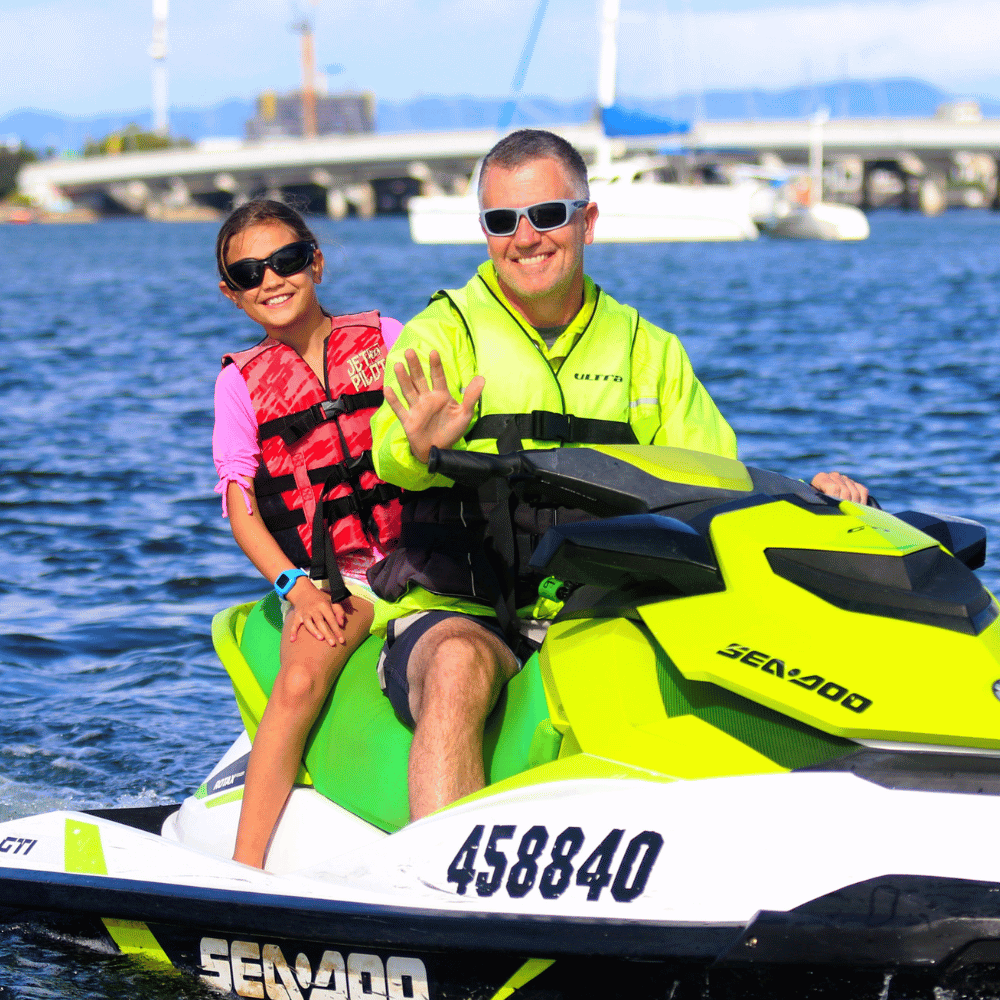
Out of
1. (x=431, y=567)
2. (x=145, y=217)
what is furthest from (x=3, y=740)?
(x=145, y=217)

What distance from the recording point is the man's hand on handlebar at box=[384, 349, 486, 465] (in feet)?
8.40

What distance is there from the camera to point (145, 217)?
9712 cm

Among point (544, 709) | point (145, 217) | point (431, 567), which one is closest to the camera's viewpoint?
point (544, 709)

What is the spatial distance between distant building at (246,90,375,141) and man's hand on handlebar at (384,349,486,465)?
580 ft

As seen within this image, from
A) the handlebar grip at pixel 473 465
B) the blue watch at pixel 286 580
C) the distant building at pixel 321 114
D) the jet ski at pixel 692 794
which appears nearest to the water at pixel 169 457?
the jet ski at pixel 692 794

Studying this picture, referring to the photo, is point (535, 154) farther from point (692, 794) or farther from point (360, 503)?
point (692, 794)

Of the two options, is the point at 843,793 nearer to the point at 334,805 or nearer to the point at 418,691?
→ the point at 418,691

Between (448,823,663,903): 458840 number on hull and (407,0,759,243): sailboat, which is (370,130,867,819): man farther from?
(407,0,759,243): sailboat

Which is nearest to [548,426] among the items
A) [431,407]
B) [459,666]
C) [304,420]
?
[431,407]

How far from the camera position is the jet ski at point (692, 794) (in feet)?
6.81

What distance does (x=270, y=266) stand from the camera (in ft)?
11.2

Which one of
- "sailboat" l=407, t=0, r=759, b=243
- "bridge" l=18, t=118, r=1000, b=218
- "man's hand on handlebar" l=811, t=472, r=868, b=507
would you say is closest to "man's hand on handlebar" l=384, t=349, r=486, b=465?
"man's hand on handlebar" l=811, t=472, r=868, b=507

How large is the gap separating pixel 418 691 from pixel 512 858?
503 mm

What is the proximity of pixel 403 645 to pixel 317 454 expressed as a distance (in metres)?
0.75
